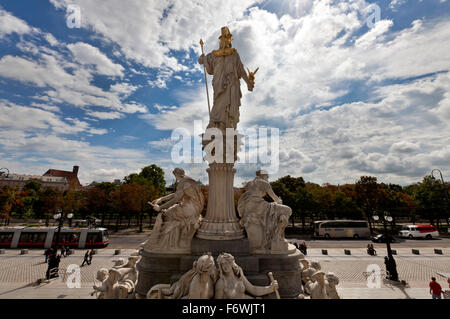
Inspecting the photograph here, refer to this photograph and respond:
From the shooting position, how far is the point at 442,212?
3328 centimetres

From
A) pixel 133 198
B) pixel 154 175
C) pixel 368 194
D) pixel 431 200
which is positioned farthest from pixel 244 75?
pixel 154 175

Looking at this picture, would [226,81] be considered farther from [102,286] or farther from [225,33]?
[102,286]

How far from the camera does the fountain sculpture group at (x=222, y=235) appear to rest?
213 inches

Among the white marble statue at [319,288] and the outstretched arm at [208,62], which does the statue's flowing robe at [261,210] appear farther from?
the outstretched arm at [208,62]

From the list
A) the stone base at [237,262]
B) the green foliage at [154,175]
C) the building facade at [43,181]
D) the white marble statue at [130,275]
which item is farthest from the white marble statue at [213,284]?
the building facade at [43,181]

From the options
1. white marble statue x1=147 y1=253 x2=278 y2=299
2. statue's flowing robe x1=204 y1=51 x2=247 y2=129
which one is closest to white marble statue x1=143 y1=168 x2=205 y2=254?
white marble statue x1=147 y1=253 x2=278 y2=299

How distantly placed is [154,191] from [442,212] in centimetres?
4556

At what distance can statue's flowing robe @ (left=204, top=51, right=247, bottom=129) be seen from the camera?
7.32m

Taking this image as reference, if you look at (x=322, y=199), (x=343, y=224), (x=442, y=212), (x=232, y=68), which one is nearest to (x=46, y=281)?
(x=232, y=68)

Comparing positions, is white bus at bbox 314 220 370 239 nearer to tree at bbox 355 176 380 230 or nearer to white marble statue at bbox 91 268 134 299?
tree at bbox 355 176 380 230

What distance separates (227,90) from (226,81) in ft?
1.01

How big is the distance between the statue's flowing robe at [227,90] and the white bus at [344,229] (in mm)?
27482

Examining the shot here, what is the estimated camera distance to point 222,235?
6180 mm
